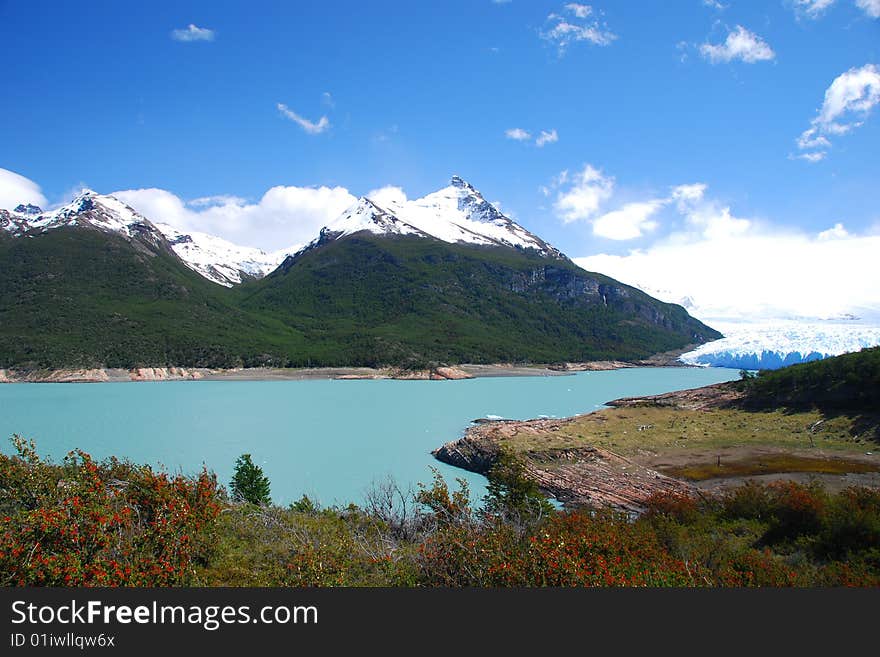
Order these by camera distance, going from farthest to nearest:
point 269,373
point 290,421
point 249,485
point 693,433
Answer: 1. point 269,373
2. point 290,421
3. point 693,433
4. point 249,485

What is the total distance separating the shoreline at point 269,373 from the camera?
93.7 metres

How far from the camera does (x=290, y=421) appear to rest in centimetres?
5009

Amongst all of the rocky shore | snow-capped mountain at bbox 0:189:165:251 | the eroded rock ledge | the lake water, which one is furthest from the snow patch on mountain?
the eroded rock ledge

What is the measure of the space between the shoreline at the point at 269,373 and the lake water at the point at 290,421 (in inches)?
202

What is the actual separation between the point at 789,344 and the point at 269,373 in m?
106

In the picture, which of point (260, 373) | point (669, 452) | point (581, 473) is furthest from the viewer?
point (260, 373)

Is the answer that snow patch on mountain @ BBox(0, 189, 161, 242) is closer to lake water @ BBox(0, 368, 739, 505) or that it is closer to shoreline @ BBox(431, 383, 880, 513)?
lake water @ BBox(0, 368, 739, 505)

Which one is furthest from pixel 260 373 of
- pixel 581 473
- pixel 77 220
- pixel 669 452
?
pixel 77 220

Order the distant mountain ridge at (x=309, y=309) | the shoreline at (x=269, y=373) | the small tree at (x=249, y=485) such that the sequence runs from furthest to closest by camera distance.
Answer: the distant mountain ridge at (x=309, y=309)
the shoreline at (x=269, y=373)
the small tree at (x=249, y=485)

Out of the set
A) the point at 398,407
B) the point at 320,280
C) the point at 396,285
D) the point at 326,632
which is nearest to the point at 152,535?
the point at 326,632

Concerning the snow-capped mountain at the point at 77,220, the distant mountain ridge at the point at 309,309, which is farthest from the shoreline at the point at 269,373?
the snow-capped mountain at the point at 77,220

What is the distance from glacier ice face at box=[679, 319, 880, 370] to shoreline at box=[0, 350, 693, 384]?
38.6m

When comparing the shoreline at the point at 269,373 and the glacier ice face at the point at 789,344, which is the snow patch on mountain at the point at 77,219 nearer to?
the shoreline at the point at 269,373

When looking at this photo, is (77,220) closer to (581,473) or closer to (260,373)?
(260,373)
